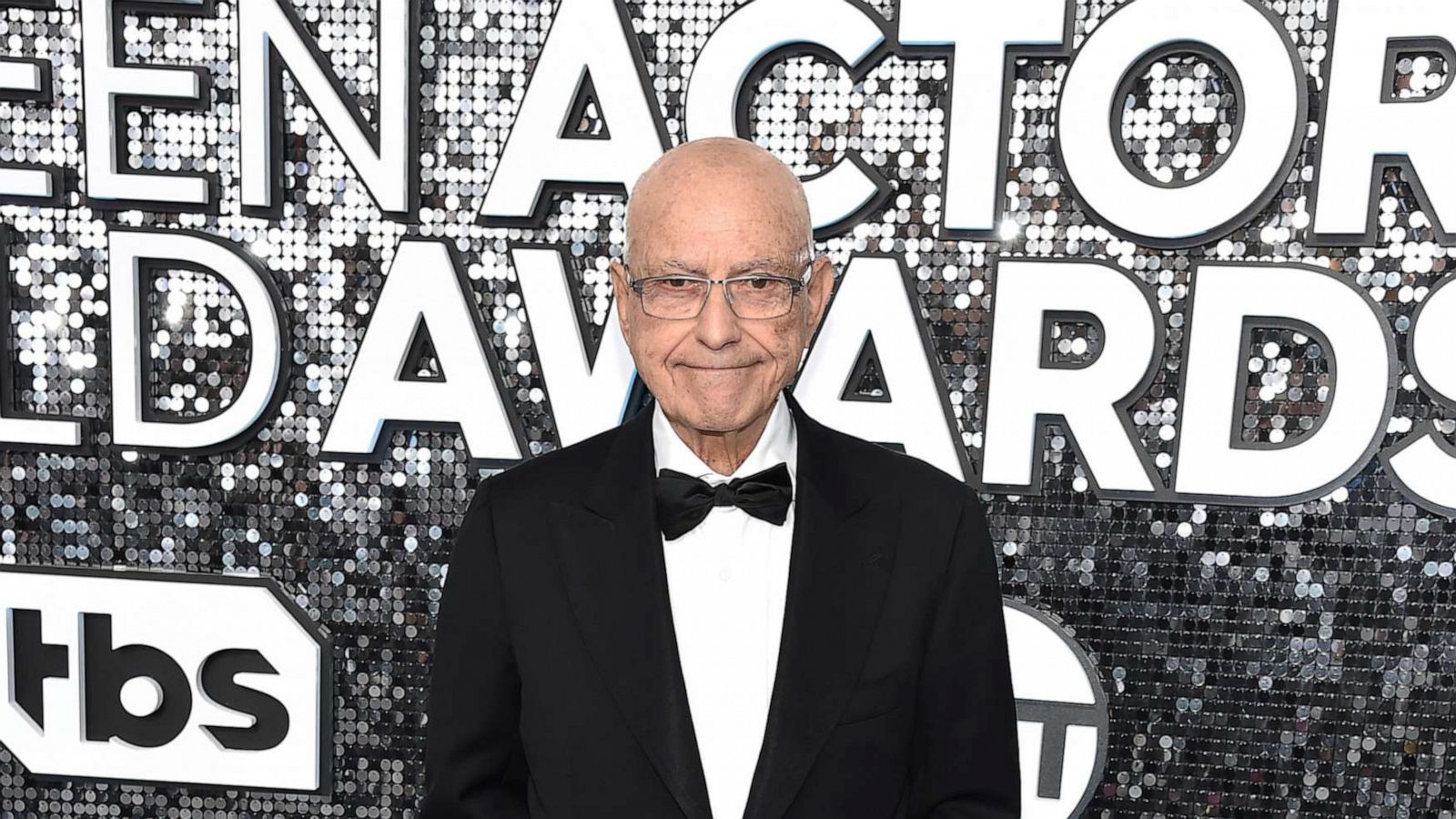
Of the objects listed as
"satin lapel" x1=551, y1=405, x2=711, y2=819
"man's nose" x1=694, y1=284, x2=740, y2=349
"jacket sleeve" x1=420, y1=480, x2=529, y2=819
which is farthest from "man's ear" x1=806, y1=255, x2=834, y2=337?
"jacket sleeve" x1=420, y1=480, x2=529, y2=819

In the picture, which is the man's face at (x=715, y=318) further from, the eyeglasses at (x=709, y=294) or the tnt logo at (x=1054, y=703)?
the tnt logo at (x=1054, y=703)

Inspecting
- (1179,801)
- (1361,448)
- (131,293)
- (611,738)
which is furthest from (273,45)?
(1179,801)

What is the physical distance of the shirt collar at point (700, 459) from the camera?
1.33 meters

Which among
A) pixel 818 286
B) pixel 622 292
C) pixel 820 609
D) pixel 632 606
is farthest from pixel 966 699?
pixel 622 292

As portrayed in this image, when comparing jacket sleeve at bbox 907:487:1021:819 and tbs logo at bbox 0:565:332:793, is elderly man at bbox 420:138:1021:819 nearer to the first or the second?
jacket sleeve at bbox 907:487:1021:819

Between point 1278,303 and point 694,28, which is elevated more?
point 694,28

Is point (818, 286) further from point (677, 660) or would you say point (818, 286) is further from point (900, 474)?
point (677, 660)

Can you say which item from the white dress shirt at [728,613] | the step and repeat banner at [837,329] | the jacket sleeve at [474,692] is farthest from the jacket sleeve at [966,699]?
the step and repeat banner at [837,329]

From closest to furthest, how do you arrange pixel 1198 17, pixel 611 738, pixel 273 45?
pixel 611 738, pixel 1198 17, pixel 273 45

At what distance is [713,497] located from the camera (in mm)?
1264

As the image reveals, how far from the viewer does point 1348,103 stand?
1.91 metres

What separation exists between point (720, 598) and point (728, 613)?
0.08ft

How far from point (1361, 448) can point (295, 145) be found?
2.33 metres

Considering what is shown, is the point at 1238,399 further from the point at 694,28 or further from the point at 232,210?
the point at 232,210
